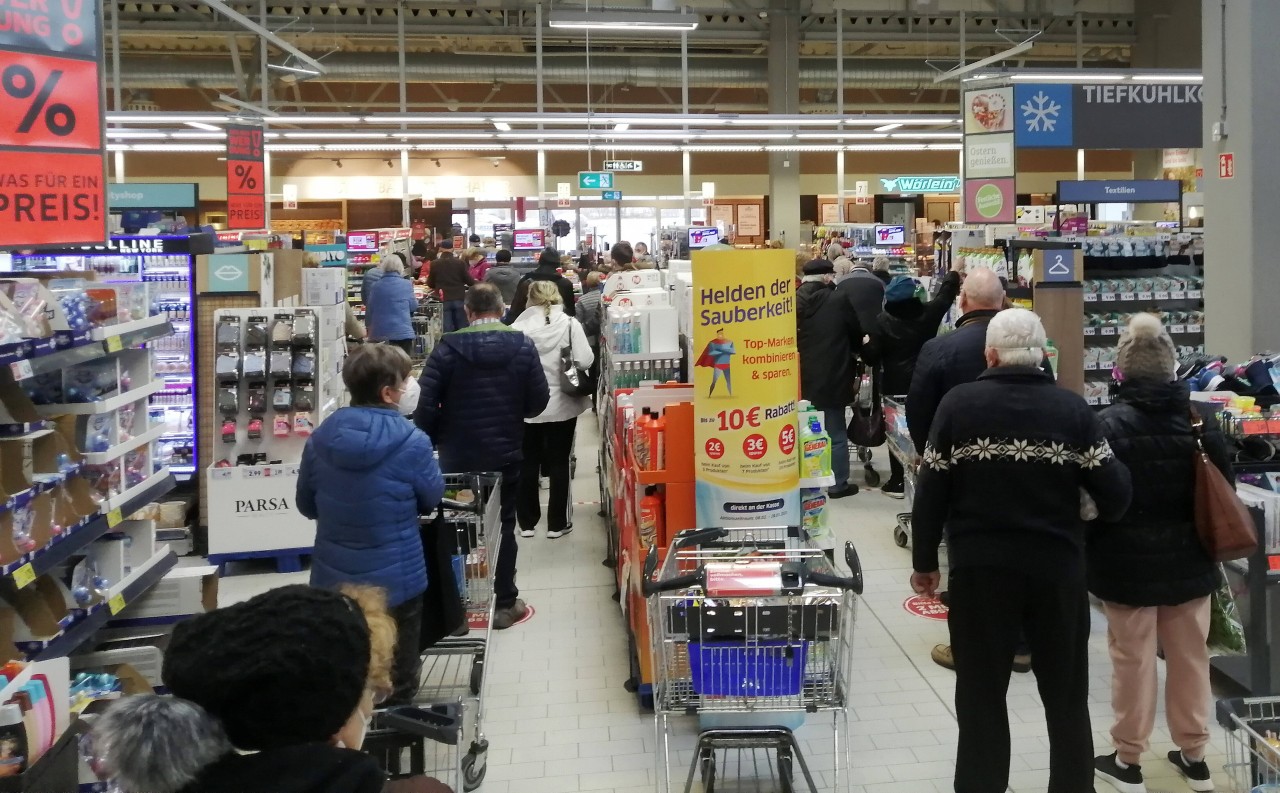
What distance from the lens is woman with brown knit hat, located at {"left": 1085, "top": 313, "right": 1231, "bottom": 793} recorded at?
390cm

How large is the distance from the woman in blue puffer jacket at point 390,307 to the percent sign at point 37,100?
298 inches

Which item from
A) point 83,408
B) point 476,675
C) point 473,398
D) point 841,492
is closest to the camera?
point 83,408

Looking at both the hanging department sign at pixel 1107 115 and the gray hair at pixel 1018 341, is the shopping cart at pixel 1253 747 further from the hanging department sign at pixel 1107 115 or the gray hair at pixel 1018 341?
the hanging department sign at pixel 1107 115

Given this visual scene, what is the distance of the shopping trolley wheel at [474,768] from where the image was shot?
413cm

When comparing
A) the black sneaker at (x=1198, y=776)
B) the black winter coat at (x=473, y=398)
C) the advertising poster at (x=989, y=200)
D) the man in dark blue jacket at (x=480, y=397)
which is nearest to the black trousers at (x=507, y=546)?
the man in dark blue jacket at (x=480, y=397)

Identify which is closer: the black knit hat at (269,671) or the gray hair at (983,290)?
the black knit hat at (269,671)

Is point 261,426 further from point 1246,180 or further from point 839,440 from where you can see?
point 1246,180

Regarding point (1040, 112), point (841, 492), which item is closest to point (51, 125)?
point (841, 492)

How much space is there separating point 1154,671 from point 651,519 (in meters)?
1.97

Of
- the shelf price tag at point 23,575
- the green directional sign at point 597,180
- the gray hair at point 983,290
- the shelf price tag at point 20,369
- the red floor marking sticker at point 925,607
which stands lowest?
the red floor marking sticker at point 925,607

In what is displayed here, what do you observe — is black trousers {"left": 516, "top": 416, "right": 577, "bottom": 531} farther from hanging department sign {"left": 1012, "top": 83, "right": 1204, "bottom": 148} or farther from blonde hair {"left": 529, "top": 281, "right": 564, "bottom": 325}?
hanging department sign {"left": 1012, "top": 83, "right": 1204, "bottom": 148}

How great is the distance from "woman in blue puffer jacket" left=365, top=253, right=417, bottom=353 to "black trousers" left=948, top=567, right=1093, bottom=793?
8546 mm

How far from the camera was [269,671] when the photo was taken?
164 centimetres

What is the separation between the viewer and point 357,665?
173cm
